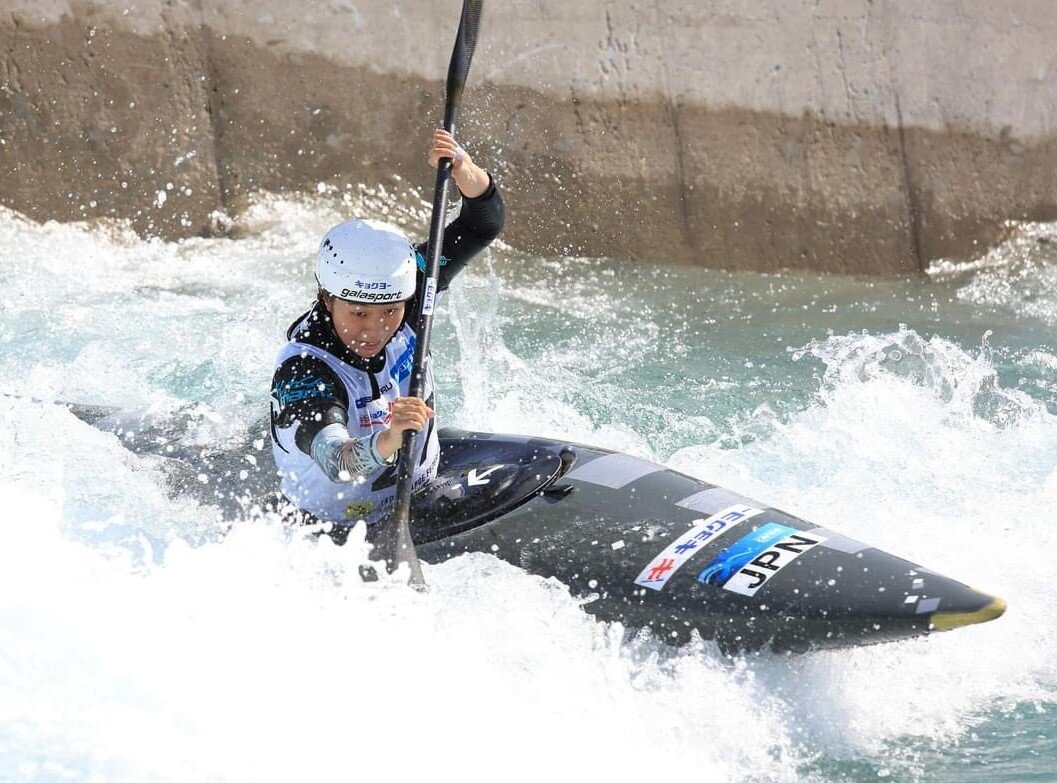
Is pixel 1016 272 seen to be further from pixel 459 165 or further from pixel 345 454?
pixel 345 454

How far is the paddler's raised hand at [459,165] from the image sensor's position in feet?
12.9

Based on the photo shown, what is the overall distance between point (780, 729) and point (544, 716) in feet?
1.94

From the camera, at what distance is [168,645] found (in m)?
3.18

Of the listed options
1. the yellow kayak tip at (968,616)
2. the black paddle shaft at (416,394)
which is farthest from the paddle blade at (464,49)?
the yellow kayak tip at (968,616)

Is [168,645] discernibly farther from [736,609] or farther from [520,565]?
[736,609]

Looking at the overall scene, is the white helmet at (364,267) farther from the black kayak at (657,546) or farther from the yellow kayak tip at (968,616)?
the yellow kayak tip at (968,616)

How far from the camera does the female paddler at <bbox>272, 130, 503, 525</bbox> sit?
324 centimetres

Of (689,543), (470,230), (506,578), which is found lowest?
(506,578)

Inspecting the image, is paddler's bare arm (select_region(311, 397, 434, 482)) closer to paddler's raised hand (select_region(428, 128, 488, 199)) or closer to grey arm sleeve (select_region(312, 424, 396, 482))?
grey arm sleeve (select_region(312, 424, 396, 482))

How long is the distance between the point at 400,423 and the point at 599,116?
4951mm

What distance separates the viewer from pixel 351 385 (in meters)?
3.50

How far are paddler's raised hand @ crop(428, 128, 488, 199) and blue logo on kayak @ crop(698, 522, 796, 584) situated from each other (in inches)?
54.5

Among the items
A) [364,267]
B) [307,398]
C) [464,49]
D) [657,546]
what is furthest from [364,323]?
[464,49]

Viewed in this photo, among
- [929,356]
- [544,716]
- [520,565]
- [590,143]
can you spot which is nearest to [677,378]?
[929,356]
